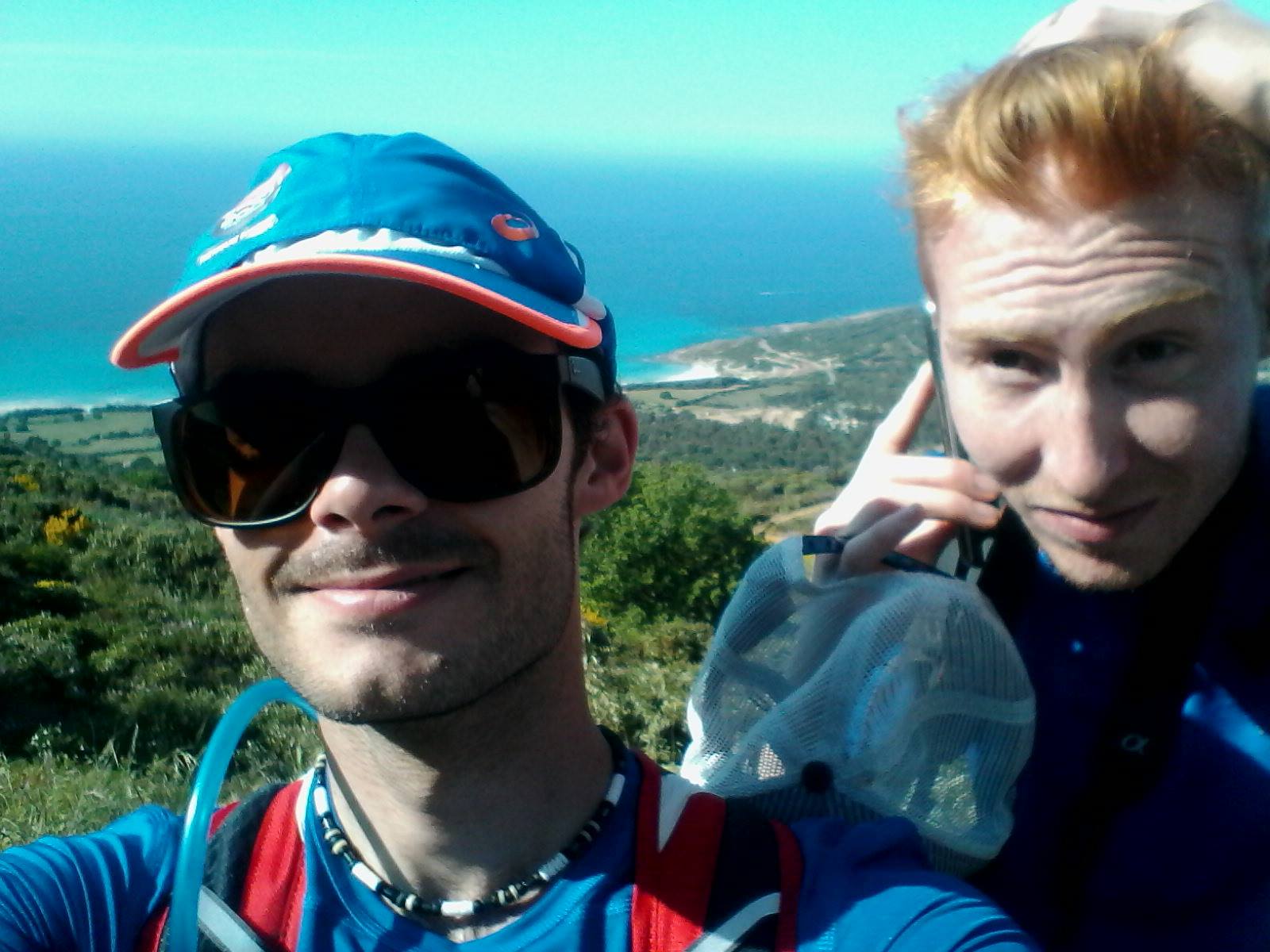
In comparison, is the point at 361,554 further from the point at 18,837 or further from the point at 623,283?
the point at 623,283

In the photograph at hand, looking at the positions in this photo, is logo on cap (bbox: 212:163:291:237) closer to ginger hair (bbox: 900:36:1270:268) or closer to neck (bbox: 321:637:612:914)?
neck (bbox: 321:637:612:914)

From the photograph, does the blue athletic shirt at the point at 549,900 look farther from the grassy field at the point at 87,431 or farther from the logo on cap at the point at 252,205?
the grassy field at the point at 87,431

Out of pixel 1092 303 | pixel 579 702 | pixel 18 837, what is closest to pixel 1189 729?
pixel 1092 303

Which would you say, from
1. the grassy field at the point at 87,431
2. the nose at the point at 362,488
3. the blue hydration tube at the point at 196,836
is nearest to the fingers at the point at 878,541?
the nose at the point at 362,488

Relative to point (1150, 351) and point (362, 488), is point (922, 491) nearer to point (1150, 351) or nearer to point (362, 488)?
point (1150, 351)

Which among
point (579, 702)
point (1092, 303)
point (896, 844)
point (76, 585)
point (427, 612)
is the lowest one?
point (76, 585)
